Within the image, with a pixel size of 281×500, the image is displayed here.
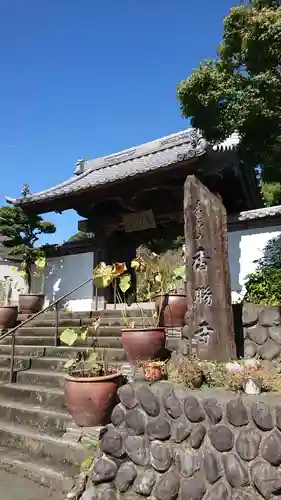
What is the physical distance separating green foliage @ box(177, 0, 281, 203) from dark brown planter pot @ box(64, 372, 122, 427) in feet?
14.7

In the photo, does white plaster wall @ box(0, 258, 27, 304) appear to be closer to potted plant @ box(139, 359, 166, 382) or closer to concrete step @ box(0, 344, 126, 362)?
concrete step @ box(0, 344, 126, 362)

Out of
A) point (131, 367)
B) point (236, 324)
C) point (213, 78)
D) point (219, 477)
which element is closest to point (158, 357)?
point (131, 367)

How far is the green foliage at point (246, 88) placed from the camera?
5887mm

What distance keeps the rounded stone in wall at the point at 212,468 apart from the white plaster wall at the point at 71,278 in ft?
26.7

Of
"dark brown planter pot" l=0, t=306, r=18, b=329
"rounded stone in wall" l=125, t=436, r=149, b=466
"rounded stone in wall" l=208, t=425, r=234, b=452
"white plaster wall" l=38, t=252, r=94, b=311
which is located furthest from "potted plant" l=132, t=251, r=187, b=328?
"white plaster wall" l=38, t=252, r=94, b=311

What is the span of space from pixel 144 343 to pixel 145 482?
145cm

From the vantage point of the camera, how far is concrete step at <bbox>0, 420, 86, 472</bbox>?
418 centimetres

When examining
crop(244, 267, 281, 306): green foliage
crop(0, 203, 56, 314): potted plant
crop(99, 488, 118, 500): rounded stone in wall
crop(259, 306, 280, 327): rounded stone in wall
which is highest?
crop(0, 203, 56, 314): potted plant

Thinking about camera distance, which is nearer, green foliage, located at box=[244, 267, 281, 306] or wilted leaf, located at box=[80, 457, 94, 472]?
wilted leaf, located at box=[80, 457, 94, 472]

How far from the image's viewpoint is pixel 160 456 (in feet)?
12.0

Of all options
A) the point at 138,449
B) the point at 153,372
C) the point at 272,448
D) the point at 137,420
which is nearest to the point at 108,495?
the point at 138,449

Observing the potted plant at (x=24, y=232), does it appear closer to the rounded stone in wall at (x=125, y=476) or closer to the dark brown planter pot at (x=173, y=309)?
the dark brown planter pot at (x=173, y=309)

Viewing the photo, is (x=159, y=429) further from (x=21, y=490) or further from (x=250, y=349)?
(x=250, y=349)

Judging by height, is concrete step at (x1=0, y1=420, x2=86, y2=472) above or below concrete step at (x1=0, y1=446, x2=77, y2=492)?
above
